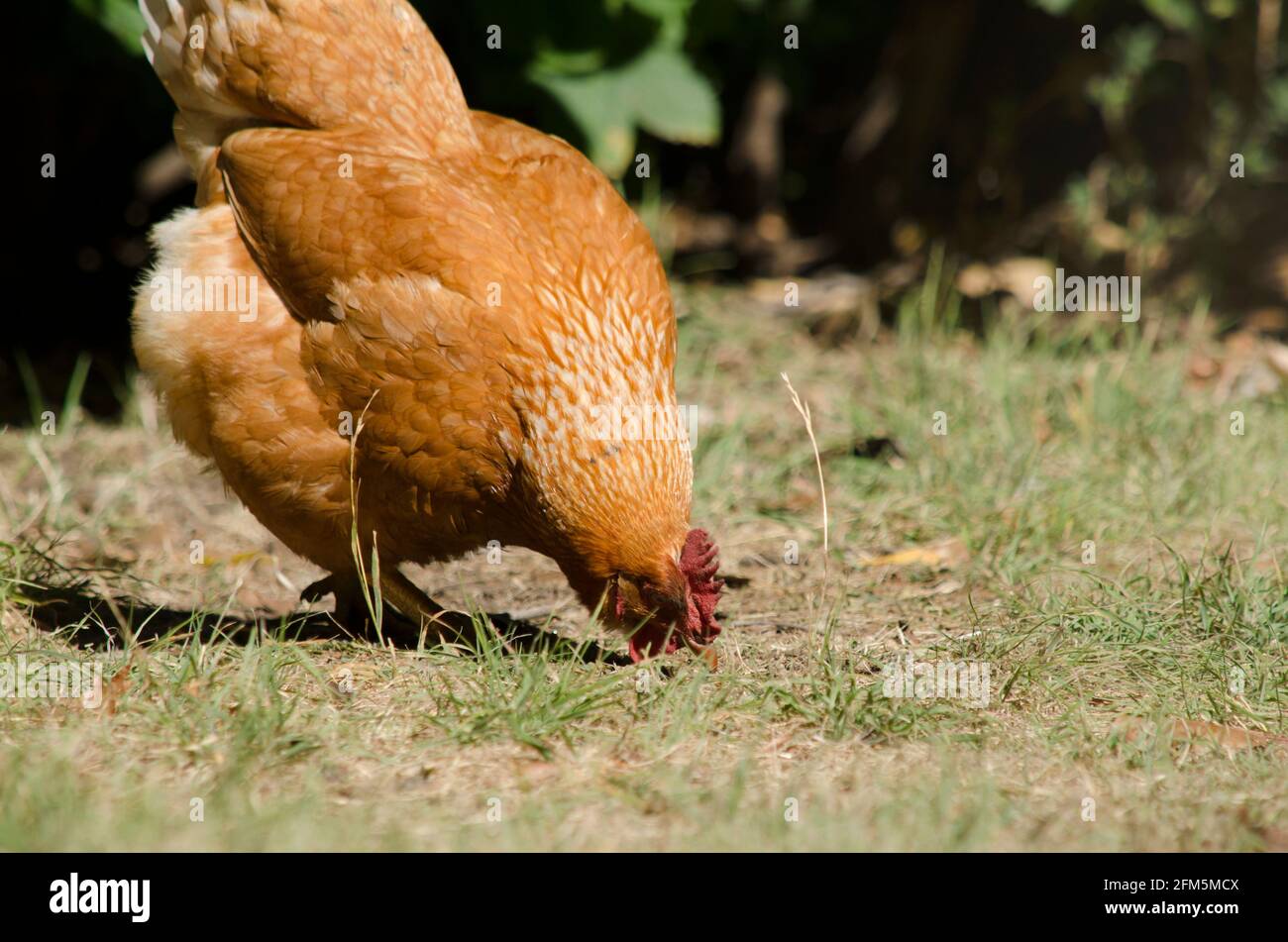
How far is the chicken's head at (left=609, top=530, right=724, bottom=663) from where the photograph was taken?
3.33 metres

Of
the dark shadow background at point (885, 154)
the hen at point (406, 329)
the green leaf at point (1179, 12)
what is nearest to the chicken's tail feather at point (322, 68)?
the hen at point (406, 329)

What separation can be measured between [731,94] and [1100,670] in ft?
16.7

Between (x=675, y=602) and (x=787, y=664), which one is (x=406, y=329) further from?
(x=787, y=664)

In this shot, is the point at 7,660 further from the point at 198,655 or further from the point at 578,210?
the point at 578,210

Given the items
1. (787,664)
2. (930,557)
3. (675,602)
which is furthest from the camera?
(930,557)

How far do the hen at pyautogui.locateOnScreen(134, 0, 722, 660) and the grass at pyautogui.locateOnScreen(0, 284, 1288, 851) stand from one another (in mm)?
322

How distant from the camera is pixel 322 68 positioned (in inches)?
151

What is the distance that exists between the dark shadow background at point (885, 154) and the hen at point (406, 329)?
6.21 feet

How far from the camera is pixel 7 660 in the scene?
11.3 feet

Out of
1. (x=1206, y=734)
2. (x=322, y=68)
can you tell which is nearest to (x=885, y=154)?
(x=322, y=68)

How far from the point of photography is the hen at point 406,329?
3.35 meters

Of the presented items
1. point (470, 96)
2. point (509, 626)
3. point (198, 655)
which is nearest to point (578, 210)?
point (509, 626)

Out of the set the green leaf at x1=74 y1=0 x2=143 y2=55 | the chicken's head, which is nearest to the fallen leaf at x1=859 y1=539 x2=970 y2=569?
the chicken's head

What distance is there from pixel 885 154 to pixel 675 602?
4.59 m
